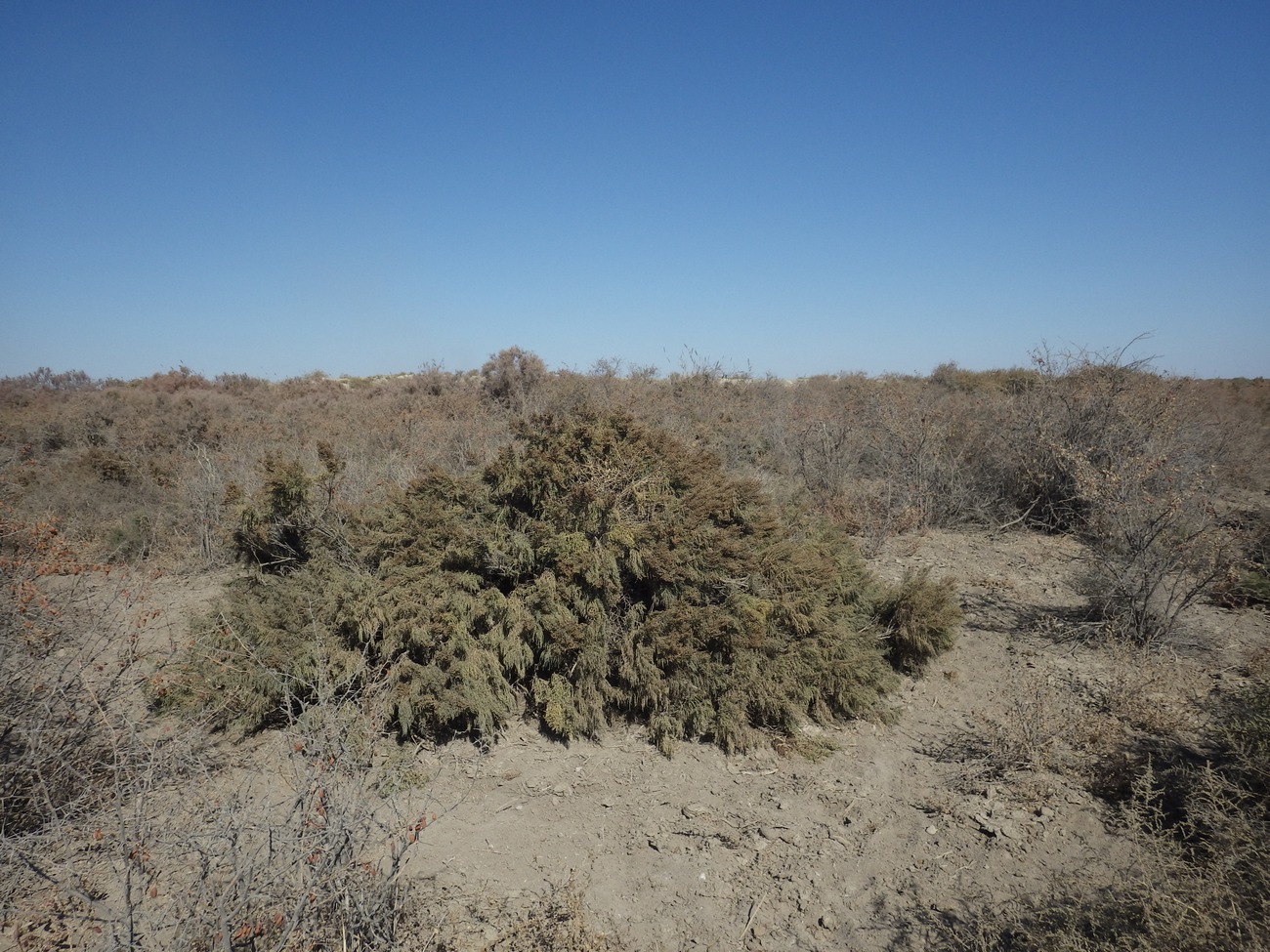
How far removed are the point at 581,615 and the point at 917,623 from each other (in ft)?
9.13

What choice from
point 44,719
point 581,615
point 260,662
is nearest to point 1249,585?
point 581,615

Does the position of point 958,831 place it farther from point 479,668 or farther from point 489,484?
point 489,484

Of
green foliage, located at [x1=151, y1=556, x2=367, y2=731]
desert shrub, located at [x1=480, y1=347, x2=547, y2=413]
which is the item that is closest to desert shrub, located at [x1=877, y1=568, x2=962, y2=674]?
green foliage, located at [x1=151, y1=556, x2=367, y2=731]

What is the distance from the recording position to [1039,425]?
30.0ft

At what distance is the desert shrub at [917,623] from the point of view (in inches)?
205

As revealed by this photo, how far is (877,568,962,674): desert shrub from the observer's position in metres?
5.22

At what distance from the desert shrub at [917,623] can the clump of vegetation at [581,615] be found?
0.02m

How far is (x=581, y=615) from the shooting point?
4.65 m

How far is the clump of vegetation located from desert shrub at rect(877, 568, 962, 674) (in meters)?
0.02

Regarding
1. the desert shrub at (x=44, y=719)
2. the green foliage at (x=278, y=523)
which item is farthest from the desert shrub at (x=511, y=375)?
the desert shrub at (x=44, y=719)

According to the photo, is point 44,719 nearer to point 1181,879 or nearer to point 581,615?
point 581,615

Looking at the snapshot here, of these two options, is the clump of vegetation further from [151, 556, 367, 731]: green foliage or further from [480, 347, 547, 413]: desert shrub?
[480, 347, 547, 413]: desert shrub

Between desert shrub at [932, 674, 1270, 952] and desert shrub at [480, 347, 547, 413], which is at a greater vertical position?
desert shrub at [480, 347, 547, 413]

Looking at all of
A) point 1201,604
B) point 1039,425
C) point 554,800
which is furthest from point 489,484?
point 1039,425
